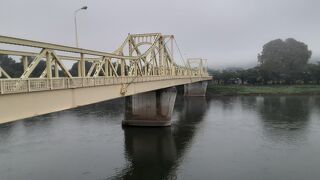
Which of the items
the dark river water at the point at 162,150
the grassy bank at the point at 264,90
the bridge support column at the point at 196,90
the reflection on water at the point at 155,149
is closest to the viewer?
the dark river water at the point at 162,150

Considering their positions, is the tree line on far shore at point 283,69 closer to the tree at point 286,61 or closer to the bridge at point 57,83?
the tree at point 286,61

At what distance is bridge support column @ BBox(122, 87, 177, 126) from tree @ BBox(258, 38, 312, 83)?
7911 cm

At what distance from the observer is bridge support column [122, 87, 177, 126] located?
4422 centimetres

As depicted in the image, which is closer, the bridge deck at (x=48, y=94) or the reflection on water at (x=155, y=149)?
the bridge deck at (x=48, y=94)

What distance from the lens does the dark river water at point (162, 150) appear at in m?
24.5

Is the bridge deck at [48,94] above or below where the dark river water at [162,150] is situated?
above

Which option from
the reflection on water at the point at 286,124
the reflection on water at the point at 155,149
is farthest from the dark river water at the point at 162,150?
the reflection on water at the point at 286,124

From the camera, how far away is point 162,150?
32406 millimetres

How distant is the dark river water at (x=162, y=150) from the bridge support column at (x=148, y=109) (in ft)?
5.44

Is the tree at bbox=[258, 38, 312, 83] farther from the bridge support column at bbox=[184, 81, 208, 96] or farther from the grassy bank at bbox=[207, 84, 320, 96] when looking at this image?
the bridge support column at bbox=[184, 81, 208, 96]

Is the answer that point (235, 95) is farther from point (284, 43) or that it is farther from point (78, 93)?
point (78, 93)

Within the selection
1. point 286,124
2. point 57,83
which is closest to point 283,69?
point 286,124

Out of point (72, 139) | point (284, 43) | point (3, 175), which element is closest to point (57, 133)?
point (72, 139)

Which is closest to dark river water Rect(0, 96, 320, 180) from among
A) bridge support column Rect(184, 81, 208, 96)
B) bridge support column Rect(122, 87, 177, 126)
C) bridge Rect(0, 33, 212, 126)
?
bridge support column Rect(122, 87, 177, 126)
